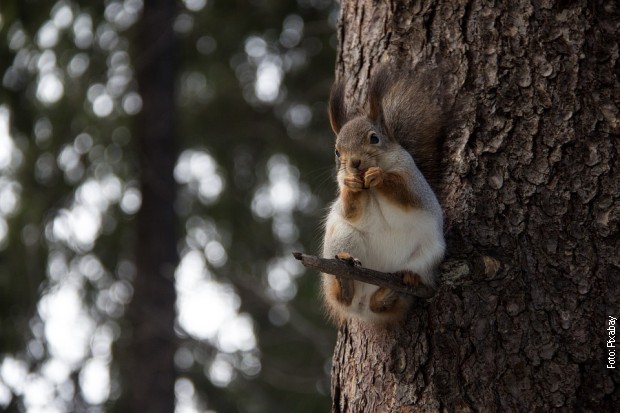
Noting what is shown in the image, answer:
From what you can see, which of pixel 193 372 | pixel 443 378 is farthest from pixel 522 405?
pixel 193 372

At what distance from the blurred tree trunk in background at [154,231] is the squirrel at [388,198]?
3.38 meters

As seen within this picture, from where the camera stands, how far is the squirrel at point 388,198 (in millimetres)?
1986

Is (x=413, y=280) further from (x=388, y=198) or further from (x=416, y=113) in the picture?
(x=416, y=113)

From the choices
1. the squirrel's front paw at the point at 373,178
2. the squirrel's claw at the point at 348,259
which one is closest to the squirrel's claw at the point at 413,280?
the squirrel's claw at the point at 348,259

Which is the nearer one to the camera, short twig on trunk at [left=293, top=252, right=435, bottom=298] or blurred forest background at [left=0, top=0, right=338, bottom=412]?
short twig on trunk at [left=293, top=252, right=435, bottom=298]

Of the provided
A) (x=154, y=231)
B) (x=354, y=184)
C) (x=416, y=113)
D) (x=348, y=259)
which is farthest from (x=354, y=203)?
(x=154, y=231)

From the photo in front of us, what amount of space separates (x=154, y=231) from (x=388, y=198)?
3936 mm

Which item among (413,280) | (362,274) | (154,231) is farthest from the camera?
(154,231)

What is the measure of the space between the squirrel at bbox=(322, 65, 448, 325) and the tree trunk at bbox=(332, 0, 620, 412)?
0.06 metres

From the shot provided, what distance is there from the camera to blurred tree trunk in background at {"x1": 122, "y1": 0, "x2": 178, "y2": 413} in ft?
18.0

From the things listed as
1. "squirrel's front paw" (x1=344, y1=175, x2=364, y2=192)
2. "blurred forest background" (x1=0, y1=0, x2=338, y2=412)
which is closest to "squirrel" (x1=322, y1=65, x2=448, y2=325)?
"squirrel's front paw" (x1=344, y1=175, x2=364, y2=192)

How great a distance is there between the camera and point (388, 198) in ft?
6.59

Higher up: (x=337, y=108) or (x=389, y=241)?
(x=337, y=108)

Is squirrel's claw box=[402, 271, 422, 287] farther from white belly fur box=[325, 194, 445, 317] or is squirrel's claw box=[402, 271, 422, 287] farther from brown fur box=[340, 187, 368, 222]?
brown fur box=[340, 187, 368, 222]
